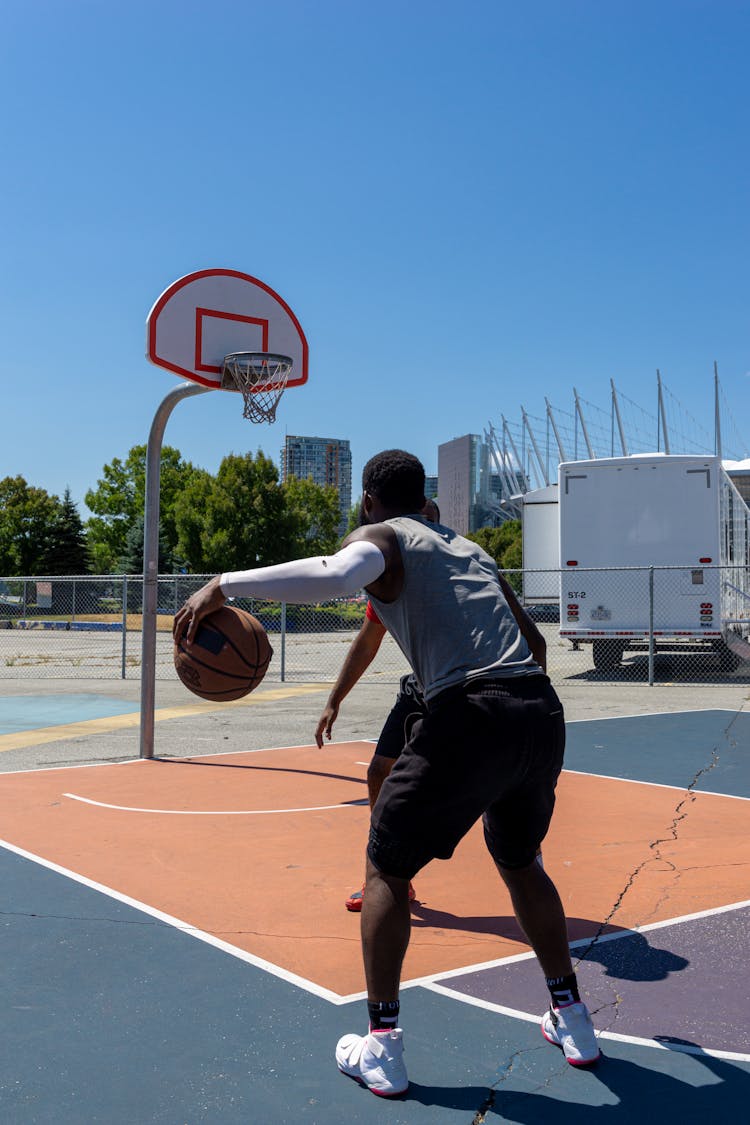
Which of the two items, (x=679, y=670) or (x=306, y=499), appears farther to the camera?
(x=306, y=499)

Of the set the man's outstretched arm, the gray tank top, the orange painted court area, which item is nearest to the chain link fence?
the orange painted court area

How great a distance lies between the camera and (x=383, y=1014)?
3.16m

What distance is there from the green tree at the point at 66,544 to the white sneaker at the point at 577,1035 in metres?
62.0

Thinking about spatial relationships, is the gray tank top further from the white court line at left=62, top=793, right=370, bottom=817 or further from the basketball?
the white court line at left=62, top=793, right=370, bottom=817

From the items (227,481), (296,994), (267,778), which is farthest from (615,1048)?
(227,481)

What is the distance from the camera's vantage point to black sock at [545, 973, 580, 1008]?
3.35m

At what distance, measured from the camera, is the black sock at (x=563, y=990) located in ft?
11.0

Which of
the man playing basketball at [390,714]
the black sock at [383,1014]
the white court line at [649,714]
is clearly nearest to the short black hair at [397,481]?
the man playing basketball at [390,714]

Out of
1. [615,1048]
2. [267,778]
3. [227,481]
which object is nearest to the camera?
[615,1048]

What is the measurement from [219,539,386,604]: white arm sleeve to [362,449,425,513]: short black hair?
0.39m

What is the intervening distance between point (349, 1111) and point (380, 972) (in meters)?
0.40

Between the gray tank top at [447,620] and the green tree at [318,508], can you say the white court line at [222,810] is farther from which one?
the green tree at [318,508]

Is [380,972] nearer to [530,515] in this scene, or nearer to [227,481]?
[530,515]

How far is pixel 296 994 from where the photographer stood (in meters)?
3.95
